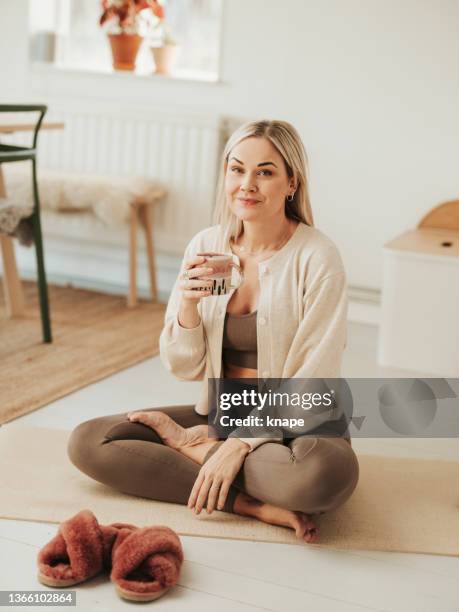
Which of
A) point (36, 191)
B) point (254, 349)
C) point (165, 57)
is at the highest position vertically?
point (165, 57)

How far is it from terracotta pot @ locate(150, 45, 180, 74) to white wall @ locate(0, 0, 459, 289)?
150mm

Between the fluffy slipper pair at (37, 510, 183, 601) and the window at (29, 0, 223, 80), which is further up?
the window at (29, 0, 223, 80)

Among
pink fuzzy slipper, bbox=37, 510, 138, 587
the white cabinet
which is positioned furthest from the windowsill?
pink fuzzy slipper, bbox=37, 510, 138, 587

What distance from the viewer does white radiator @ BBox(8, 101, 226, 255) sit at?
3.88 m

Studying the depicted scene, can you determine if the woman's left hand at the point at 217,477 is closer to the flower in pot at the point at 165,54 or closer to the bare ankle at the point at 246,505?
the bare ankle at the point at 246,505

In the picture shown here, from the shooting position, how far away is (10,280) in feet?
11.3

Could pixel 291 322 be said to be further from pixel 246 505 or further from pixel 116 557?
pixel 116 557

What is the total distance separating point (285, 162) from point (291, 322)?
13.4 inches

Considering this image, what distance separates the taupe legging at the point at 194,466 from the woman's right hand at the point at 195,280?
0.34 meters

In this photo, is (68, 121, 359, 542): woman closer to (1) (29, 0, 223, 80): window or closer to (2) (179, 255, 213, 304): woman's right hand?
(2) (179, 255, 213, 304): woman's right hand

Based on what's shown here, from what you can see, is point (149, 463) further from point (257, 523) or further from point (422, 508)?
point (422, 508)

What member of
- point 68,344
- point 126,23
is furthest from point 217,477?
point 126,23

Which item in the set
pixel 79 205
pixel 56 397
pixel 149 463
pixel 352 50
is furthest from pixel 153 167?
pixel 149 463

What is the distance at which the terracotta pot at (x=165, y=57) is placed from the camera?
3.98m
